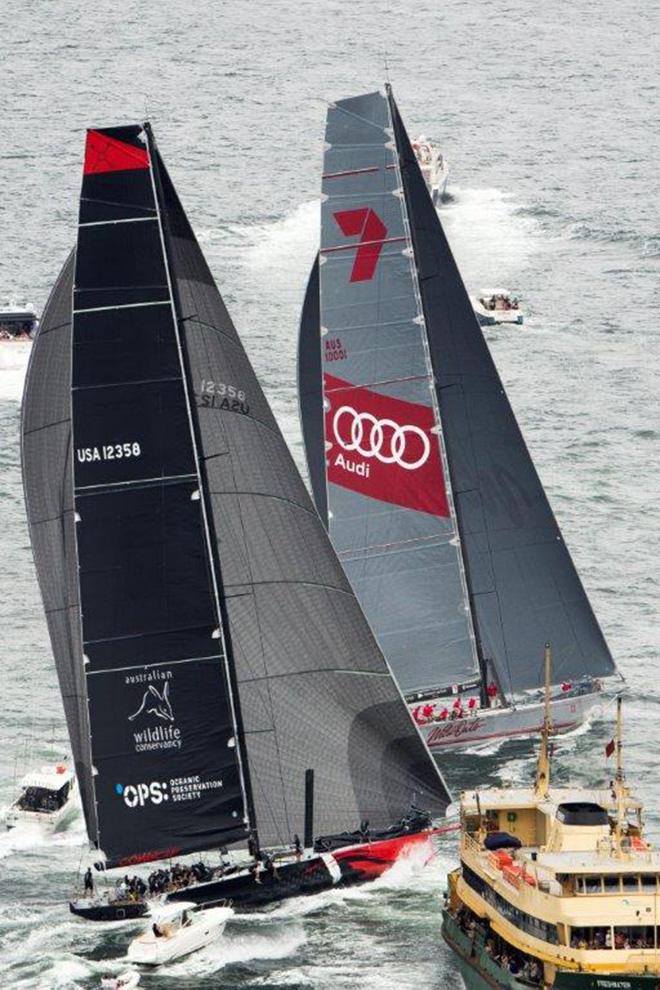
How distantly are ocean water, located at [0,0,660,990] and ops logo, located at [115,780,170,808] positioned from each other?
3887mm

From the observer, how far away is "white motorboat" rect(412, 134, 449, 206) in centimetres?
16650

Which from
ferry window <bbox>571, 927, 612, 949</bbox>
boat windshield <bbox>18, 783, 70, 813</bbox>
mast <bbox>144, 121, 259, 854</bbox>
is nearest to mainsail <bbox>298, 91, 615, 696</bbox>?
boat windshield <bbox>18, 783, 70, 813</bbox>

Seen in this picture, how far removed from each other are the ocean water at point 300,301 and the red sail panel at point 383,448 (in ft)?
29.2

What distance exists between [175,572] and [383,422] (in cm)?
1775

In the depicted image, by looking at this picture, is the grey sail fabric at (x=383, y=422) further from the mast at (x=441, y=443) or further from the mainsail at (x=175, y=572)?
the mainsail at (x=175, y=572)

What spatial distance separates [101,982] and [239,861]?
8390 mm

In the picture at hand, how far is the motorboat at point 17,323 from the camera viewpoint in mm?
139500

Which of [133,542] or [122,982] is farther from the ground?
[133,542]

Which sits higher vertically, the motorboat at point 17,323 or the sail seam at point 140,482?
the motorboat at point 17,323

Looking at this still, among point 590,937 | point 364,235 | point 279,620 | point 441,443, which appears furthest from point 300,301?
point 590,937

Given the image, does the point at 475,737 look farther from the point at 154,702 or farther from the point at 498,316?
the point at 498,316

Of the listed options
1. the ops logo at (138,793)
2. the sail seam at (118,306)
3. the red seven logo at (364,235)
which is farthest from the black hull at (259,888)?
the red seven logo at (364,235)

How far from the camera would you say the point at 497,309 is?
5556 inches

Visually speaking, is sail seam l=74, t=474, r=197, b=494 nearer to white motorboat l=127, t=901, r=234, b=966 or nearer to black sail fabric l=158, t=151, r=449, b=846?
black sail fabric l=158, t=151, r=449, b=846
